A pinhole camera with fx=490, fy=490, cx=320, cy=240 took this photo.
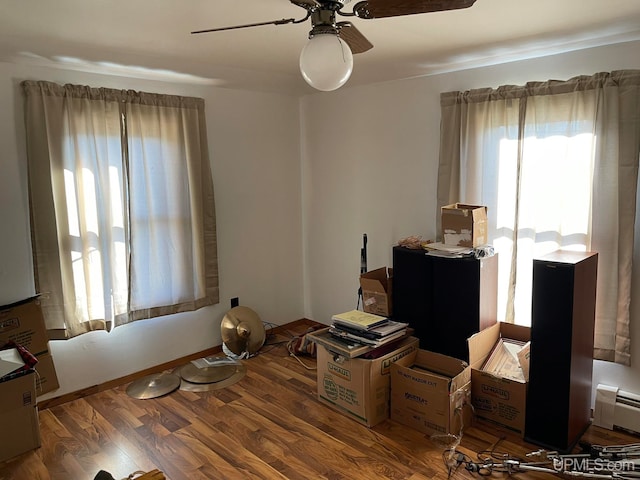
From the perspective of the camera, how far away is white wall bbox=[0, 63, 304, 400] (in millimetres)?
3014

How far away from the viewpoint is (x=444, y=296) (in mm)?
3125

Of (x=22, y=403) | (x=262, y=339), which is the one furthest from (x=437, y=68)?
(x=22, y=403)

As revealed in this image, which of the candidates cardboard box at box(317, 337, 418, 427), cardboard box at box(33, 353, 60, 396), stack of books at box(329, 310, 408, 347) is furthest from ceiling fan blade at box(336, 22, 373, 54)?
cardboard box at box(33, 353, 60, 396)

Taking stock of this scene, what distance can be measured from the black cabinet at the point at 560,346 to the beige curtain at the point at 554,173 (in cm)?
19

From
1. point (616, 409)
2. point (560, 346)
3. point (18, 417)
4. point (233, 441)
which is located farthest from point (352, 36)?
point (18, 417)

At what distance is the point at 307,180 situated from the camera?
4.57 m

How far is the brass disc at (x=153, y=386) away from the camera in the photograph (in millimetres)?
3385

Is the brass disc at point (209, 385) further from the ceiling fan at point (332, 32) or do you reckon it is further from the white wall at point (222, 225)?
the ceiling fan at point (332, 32)

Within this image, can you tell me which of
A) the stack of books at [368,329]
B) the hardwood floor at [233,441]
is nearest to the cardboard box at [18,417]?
the hardwood floor at [233,441]

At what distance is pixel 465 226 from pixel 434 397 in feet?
3.48

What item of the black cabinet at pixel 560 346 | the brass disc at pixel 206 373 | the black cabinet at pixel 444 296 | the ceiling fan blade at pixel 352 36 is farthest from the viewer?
the brass disc at pixel 206 373

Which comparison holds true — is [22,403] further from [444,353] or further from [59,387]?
[444,353]

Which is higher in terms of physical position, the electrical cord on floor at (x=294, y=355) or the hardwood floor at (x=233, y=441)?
the electrical cord on floor at (x=294, y=355)

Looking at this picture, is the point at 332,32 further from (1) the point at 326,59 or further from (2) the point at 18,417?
(2) the point at 18,417
